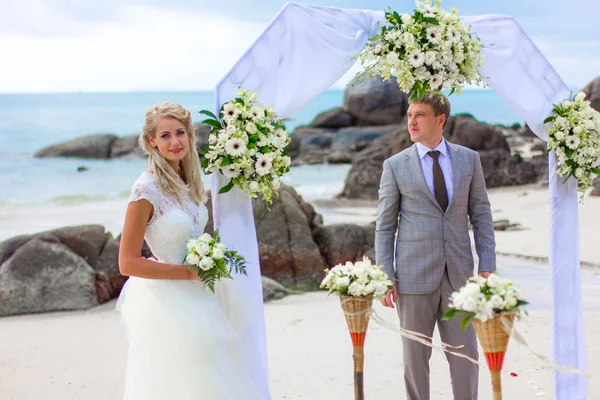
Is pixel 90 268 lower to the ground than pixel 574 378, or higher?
higher

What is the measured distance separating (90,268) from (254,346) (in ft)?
13.1

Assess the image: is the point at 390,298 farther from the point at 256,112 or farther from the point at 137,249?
the point at 137,249

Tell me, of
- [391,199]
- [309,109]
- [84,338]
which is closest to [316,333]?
[84,338]

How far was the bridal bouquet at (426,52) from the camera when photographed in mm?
4199

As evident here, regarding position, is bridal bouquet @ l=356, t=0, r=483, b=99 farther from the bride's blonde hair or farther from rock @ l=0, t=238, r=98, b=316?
rock @ l=0, t=238, r=98, b=316

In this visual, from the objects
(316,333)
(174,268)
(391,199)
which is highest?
(391,199)

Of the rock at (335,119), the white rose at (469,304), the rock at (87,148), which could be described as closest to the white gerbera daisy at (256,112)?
the white rose at (469,304)

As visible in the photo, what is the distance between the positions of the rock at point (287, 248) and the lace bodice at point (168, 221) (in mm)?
4758

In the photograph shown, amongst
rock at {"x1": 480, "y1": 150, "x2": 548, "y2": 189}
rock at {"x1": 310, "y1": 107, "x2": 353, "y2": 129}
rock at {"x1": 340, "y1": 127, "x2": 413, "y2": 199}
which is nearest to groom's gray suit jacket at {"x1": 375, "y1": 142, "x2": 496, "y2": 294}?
rock at {"x1": 340, "y1": 127, "x2": 413, "y2": 199}

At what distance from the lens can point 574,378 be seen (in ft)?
16.6

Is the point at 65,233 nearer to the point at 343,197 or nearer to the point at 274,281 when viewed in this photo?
the point at 274,281

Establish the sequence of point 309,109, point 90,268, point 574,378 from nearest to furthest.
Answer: point 574,378 < point 90,268 < point 309,109

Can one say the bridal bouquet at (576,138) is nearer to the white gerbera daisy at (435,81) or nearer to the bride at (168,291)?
the white gerbera daisy at (435,81)

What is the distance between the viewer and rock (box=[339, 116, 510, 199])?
16375 millimetres
